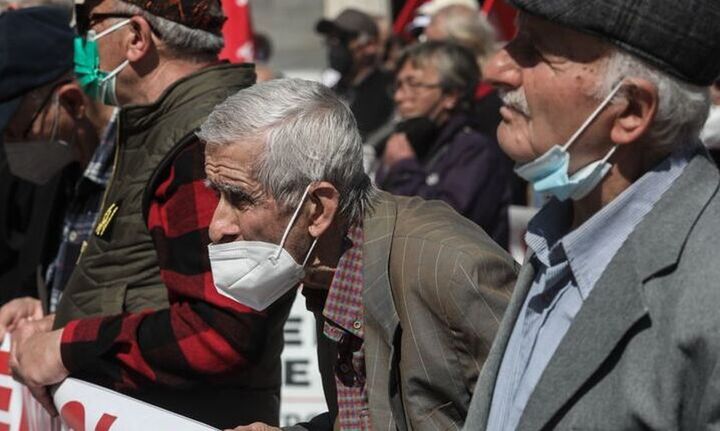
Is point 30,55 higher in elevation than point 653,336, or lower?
lower

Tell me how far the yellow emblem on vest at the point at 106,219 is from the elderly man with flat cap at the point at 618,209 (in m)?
1.64

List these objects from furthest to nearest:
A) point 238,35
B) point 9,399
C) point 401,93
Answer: point 238,35 < point 401,93 < point 9,399

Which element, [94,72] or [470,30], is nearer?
[94,72]

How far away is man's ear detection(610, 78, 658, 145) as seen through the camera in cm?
224

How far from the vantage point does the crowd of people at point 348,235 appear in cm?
218

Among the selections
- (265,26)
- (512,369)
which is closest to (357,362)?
(512,369)

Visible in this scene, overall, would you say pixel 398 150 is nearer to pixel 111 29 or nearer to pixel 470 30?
pixel 470 30

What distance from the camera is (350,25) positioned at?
909 cm

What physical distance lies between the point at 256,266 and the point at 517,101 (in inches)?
36.6

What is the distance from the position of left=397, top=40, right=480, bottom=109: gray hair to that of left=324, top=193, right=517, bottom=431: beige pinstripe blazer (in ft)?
11.9

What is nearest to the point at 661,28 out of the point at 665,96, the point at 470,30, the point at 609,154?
the point at 665,96

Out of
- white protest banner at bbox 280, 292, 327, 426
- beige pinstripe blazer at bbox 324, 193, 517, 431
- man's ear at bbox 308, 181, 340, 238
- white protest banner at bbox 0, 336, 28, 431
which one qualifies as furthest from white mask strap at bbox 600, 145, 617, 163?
white protest banner at bbox 280, 292, 327, 426

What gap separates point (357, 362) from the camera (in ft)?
9.96

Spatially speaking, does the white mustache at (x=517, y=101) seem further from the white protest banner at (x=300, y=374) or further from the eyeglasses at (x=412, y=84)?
the white protest banner at (x=300, y=374)
